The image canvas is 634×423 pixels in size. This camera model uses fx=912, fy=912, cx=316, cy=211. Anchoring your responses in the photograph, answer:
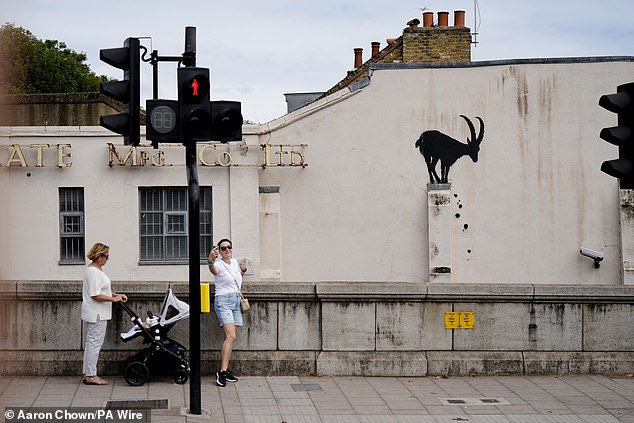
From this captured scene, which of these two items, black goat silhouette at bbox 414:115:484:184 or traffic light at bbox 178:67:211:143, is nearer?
traffic light at bbox 178:67:211:143

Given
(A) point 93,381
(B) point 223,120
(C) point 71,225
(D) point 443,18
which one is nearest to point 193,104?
(B) point 223,120

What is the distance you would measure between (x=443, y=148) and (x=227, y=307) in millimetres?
16354

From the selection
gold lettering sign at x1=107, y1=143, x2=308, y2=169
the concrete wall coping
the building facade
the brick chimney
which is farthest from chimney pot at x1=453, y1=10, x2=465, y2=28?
the concrete wall coping

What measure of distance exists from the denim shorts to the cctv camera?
56.8 ft

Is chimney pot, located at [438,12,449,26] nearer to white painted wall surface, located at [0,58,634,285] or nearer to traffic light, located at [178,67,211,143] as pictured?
white painted wall surface, located at [0,58,634,285]

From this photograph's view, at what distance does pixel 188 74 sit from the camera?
8242 millimetres

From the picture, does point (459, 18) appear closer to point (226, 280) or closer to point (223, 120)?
point (226, 280)

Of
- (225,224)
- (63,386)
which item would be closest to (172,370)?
(63,386)

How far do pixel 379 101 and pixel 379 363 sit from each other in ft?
50.5

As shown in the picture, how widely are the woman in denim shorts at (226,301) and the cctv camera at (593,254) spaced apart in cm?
1721

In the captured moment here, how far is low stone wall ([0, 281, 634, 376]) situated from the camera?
10766mm

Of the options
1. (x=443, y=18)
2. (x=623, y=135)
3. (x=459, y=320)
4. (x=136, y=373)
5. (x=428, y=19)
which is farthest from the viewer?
(x=428, y=19)

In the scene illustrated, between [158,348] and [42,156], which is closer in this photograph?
[158,348]

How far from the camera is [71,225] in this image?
25.5m
